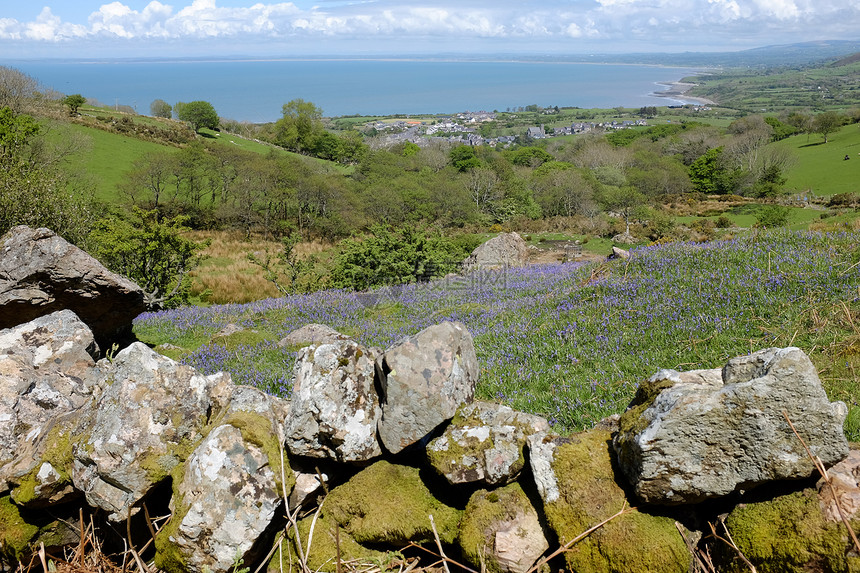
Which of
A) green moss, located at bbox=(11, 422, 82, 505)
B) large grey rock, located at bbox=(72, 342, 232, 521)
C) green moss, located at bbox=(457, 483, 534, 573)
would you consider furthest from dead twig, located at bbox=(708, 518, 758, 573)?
green moss, located at bbox=(11, 422, 82, 505)

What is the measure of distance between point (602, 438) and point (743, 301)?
469cm

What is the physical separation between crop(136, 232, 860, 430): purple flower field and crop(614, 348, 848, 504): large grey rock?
1.78m

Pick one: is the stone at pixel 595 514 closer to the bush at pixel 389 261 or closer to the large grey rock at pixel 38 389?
the large grey rock at pixel 38 389

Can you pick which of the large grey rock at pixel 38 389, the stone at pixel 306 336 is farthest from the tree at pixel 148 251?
the large grey rock at pixel 38 389

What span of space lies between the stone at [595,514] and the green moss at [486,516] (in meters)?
0.31

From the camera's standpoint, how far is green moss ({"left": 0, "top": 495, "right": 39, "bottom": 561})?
487 centimetres

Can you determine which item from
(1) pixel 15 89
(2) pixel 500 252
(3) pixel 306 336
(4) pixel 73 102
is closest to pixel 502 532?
(3) pixel 306 336

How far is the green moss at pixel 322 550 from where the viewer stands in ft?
15.1

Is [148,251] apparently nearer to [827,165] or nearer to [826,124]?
[827,165]

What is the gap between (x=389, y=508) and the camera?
4.69 m

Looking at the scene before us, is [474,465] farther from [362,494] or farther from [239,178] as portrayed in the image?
[239,178]

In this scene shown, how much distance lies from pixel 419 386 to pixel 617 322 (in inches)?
183

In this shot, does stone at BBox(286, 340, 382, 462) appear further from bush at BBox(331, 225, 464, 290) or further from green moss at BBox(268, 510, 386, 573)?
bush at BBox(331, 225, 464, 290)

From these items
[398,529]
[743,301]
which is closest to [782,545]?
[398,529]
